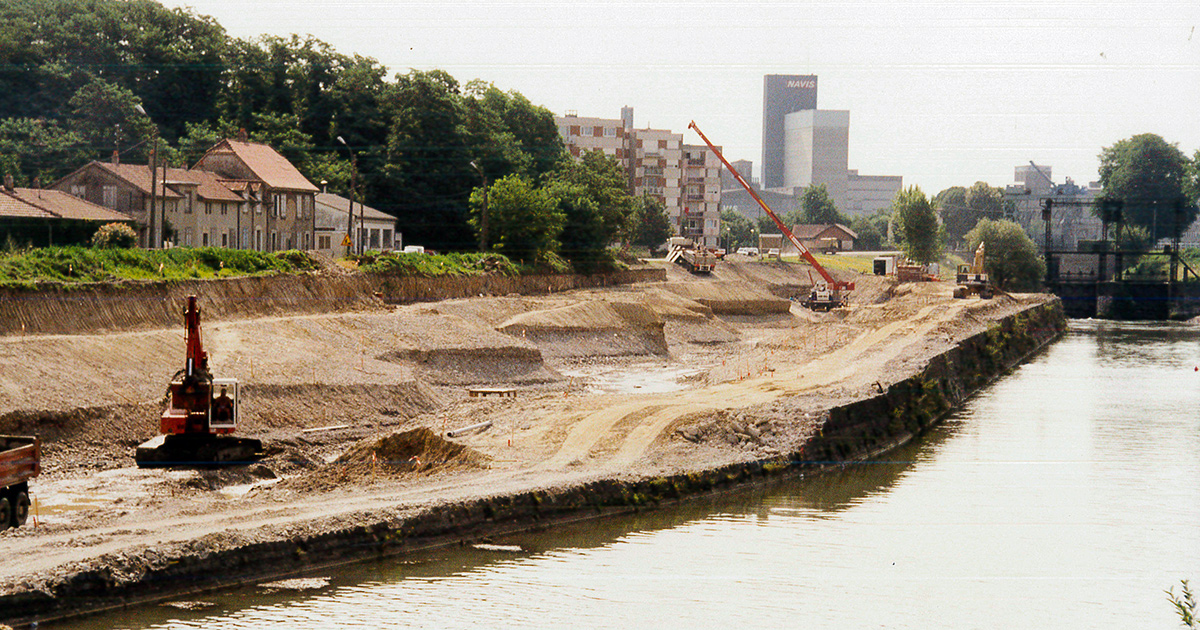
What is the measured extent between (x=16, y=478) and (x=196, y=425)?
8690 mm

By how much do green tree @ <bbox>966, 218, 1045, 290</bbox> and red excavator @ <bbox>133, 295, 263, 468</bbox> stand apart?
351 ft

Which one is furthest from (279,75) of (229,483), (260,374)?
(229,483)

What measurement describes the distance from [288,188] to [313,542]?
57.7 metres

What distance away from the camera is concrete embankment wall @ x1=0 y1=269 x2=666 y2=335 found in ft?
137

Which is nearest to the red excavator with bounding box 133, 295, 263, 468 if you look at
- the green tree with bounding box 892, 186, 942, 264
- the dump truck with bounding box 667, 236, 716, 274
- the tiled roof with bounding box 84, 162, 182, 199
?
the tiled roof with bounding box 84, 162, 182, 199


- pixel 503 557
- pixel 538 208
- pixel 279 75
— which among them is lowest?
pixel 503 557

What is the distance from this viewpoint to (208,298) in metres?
50.2

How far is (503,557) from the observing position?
25.4m

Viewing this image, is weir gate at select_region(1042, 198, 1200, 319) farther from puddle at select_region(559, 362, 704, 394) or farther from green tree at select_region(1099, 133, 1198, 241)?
puddle at select_region(559, 362, 704, 394)

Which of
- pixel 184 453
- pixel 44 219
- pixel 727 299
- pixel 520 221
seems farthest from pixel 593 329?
→ pixel 727 299

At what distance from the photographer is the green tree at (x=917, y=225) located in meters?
134

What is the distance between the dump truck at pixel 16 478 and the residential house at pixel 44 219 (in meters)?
31.3

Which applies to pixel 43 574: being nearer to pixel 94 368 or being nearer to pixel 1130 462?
pixel 94 368

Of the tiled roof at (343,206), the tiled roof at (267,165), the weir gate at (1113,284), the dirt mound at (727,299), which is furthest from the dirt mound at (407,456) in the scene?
the weir gate at (1113,284)
